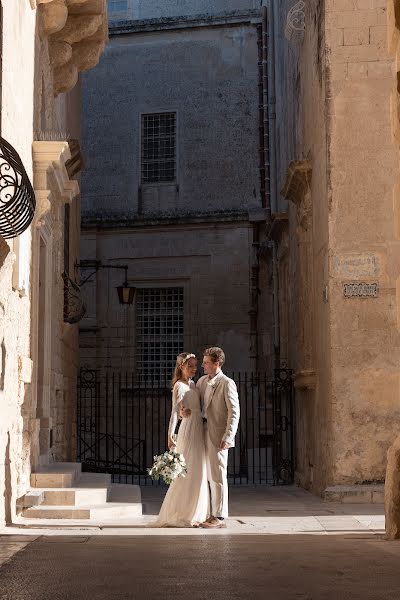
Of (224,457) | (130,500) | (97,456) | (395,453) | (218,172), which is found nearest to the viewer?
(395,453)

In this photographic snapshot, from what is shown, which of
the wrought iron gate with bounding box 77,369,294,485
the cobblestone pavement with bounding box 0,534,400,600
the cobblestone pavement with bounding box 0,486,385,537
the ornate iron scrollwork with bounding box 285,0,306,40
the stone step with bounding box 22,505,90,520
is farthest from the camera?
the wrought iron gate with bounding box 77,369,294,485

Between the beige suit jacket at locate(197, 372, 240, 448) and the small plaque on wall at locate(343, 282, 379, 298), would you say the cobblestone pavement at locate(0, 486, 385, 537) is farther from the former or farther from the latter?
the small plaque on wall at locate(343, 282, 379, 298)

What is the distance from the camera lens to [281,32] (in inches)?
797

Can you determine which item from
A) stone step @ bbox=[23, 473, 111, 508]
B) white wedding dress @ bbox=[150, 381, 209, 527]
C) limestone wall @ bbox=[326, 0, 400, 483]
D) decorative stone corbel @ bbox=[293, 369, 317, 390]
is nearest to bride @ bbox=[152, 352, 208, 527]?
white wedding dress @ bbox=[150, 381, 209, 527]

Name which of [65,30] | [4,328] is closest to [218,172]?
[65,30]

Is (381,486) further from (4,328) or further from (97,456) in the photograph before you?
(97,456)

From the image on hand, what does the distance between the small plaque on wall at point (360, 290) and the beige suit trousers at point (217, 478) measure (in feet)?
13.0

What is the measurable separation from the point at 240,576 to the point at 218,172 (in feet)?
63.0

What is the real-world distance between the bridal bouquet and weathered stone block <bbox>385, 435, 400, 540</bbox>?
2.33m

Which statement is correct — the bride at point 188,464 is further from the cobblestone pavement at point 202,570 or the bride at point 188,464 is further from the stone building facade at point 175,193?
the stone building facade at point 175,193

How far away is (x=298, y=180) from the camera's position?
1514 centimetres

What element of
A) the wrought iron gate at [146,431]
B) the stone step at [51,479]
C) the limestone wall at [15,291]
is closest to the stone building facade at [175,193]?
the wrought iron gate at [146,431]

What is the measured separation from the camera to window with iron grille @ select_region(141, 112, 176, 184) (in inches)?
933

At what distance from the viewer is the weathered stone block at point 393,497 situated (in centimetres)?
A: 700
